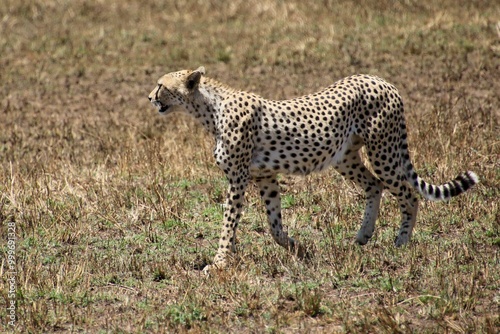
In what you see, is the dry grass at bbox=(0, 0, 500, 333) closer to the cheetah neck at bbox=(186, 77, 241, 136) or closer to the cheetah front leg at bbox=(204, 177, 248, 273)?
the cheetah front leg at bbox=(204, 177, 248, 273)

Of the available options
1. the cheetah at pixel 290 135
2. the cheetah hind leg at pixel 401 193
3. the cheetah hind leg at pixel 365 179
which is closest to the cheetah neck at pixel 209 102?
the cheetah at pixel 290 135

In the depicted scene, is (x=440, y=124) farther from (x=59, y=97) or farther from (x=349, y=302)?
(x=59, y=97)

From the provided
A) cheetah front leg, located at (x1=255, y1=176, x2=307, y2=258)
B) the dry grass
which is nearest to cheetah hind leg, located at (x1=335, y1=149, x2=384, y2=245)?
the dry grass

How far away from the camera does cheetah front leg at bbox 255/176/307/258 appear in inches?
259

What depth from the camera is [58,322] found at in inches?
219

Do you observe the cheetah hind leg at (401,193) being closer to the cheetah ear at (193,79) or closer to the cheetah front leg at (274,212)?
the cheetah front leg at (274,212)

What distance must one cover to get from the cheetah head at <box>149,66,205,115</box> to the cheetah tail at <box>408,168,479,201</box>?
1.77 meters

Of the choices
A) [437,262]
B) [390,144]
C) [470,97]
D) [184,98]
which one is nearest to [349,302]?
[437,262]

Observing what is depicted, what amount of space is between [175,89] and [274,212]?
1136mm

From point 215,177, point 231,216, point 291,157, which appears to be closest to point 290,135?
point 291,157

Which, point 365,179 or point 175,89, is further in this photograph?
point 365,179

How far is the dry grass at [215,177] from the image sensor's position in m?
5.66

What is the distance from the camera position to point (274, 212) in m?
6.65

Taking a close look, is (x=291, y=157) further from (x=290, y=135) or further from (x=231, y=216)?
(x=231, y=216)
